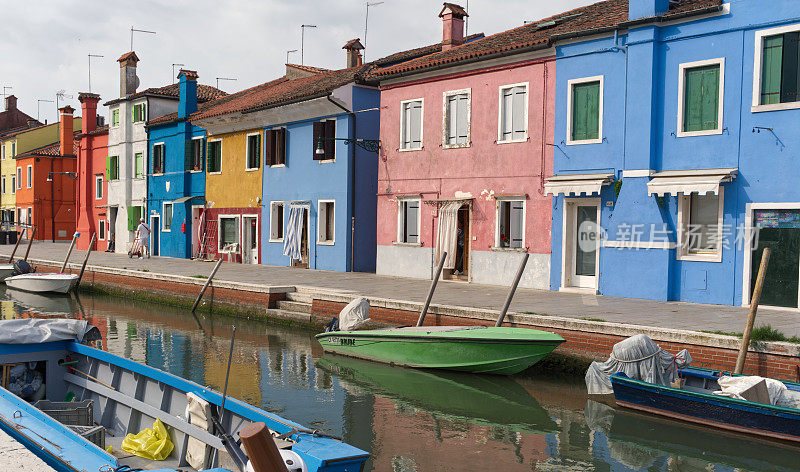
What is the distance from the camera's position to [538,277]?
702 inches

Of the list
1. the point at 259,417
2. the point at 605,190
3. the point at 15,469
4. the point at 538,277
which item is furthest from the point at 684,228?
the point at 15,469

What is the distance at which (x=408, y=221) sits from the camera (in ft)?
71.1

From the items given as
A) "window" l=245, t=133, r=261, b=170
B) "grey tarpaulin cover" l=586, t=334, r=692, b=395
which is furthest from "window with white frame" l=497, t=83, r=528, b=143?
"window" l=245, t=133, r=261, b=170

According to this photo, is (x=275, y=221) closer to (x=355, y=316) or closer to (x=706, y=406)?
(x=355, y=316)

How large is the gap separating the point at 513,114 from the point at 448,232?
3.62 m

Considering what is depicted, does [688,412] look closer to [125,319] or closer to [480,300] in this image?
[480,300]

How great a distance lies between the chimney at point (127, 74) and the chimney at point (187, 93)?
6.15m

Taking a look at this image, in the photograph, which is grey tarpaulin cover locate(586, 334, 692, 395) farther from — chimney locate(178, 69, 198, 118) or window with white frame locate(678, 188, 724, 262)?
chimney locate(178, 69, 198, 118)

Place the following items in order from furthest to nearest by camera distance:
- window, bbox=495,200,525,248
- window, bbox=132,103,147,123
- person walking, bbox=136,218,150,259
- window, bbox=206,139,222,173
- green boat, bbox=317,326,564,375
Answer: window, bbox=132,103,147,123 → person walking, bbox=136,218,150,259 → window, bbox=206,139,222,173 → window, bbox=495,200,525,248 → green boat, bbox=317,326,564,375

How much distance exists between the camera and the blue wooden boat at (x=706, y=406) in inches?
333

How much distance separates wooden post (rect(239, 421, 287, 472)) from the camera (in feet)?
12.4

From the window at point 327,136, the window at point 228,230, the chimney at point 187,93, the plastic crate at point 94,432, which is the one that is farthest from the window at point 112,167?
the plastic crate at point 94,432

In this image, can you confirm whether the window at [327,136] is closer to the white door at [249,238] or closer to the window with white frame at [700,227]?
the white door at [249,238]

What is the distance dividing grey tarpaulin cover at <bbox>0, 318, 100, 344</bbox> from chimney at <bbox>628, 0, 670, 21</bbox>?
12.6 m
